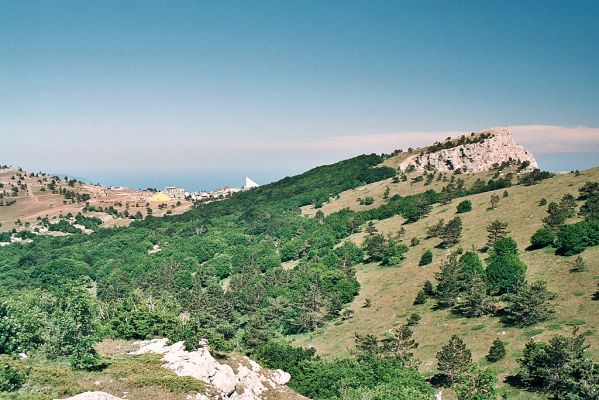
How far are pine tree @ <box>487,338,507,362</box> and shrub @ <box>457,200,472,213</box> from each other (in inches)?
2510

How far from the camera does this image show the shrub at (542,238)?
7550 cm

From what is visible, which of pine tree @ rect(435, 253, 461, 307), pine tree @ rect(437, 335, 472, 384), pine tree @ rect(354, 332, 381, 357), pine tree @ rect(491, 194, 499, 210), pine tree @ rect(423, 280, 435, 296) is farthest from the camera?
pine tree @ rect(491, 194, 499, 210)

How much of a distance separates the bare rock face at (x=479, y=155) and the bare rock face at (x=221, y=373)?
5669 inches

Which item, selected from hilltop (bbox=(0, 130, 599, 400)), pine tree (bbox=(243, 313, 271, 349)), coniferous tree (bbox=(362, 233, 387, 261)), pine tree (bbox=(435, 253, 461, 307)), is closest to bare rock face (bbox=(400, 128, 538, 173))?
hilltop (bbox=(0, 130, 599, 400))

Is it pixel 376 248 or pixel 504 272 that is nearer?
pixel 504 272

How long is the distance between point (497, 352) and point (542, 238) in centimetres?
3365

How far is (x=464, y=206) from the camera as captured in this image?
11119 centimetres

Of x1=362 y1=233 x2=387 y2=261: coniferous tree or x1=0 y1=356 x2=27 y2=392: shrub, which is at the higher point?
x1=0 y1=356 x2=27 y2=392: shrub

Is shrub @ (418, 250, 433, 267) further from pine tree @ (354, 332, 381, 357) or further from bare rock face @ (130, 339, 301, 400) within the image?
bare rock face @ (130, 339, 301, 400)

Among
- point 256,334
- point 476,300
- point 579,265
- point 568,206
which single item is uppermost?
point 568,206

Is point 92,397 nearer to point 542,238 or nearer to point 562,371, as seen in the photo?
point 562,371

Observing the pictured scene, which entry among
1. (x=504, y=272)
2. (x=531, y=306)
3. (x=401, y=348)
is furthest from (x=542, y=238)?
(x=401, y=348)

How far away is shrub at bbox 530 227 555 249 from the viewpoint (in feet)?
248

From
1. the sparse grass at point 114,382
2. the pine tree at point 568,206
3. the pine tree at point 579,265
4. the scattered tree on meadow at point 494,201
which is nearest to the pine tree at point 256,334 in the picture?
the sparse grass at point 114,382
